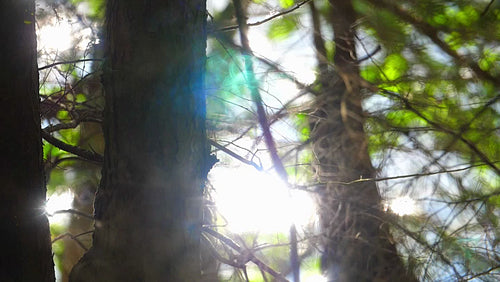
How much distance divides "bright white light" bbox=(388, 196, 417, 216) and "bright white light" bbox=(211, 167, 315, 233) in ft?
1.31

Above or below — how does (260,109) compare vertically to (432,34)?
below

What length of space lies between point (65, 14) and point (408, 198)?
1.38 m

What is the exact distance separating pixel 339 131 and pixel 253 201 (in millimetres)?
727

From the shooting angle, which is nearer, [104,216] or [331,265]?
[104,216]

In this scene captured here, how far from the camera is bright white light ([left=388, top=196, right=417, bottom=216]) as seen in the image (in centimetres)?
182

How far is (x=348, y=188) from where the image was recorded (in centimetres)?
196

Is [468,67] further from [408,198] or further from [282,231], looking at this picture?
[282,231]

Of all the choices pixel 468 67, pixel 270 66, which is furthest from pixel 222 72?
pixel 468 67

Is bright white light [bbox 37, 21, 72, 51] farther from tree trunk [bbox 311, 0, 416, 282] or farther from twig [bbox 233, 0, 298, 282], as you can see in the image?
tree trunk [bbox 311, 0, 416, 282]

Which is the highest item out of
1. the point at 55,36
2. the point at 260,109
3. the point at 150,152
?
the point at 55,36

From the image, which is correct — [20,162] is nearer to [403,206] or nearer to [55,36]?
[55,36]

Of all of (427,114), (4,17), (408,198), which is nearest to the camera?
(4,17)

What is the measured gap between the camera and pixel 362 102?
2.10 m

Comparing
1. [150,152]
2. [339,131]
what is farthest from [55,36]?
[339,131]
